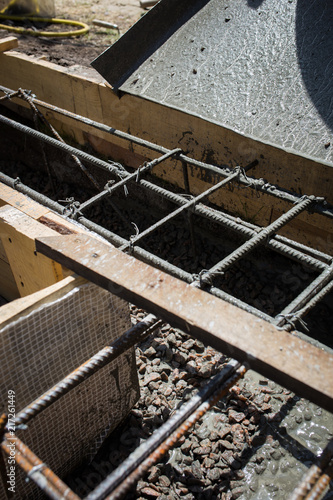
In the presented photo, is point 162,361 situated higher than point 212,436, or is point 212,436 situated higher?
point 162,361

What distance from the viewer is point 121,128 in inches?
234

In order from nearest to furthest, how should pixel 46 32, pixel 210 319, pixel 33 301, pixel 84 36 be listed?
pixel 210 319, pixel 33 301, pixel 46 32, pixel 84 36

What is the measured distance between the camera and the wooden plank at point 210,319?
1.89 meters

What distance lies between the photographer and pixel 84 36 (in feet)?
29.9

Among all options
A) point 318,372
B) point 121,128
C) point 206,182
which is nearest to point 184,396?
point 318,372

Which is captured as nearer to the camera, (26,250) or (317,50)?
(26,250)

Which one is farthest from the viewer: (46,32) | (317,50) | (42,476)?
(46,32)

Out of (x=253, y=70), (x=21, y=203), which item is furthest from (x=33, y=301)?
(x=253, y=70)

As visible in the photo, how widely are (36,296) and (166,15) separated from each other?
4.58 metres

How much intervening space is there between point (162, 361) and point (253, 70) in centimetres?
328

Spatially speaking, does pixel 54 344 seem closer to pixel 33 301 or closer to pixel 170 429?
pixel 33 301

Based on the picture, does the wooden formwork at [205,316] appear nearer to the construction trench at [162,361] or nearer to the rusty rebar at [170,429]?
the construction trench at [162,361]

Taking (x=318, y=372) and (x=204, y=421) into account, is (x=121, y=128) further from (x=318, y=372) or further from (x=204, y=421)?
(x=318, y=372)

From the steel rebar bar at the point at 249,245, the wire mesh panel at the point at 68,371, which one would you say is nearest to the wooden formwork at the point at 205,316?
the wire mesh panel at the point at 68,371
